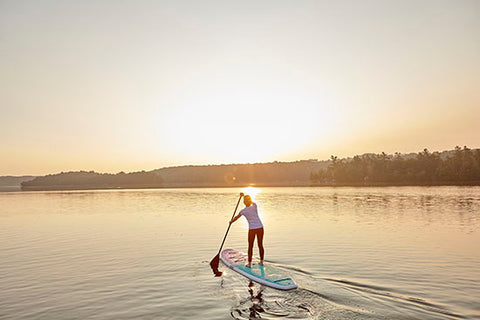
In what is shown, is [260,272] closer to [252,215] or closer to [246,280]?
[246,280]

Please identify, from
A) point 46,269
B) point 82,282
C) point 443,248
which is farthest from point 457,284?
point 46,269

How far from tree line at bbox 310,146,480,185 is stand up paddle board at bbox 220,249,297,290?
128 metres

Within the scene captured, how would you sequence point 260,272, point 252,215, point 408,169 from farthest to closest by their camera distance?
point 408,169, point 252,215, point 260,272

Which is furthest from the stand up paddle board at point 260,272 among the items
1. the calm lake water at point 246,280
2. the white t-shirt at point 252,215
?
the white t-shirt at point 252,215

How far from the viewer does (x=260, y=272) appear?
14.6 m

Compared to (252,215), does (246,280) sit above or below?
below

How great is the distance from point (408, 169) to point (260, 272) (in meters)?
147

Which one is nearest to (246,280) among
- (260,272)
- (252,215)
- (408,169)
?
(260,272)

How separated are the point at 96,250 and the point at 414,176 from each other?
143245mm

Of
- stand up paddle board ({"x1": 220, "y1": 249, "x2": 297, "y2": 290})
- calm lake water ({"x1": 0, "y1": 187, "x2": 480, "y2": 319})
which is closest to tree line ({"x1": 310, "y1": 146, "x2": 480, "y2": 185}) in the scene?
calm lake water ({"x1": 0, "y1": 187, "x2": 480, "y2": 319})

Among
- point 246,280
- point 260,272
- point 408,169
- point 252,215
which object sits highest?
point 408,169

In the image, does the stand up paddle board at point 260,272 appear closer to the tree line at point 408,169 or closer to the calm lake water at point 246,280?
the calm lake water at point 246,280

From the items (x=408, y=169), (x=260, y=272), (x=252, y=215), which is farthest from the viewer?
(x=408, y=169)

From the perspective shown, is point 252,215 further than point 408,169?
No
